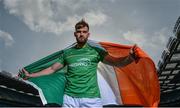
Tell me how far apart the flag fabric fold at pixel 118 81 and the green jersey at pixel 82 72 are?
3.28ft

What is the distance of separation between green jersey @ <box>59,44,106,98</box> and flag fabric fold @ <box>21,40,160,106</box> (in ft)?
3.28

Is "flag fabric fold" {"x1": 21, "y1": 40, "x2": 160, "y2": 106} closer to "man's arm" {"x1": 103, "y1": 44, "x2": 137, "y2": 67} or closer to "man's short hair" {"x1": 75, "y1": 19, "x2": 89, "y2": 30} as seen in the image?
"man's arm" {"x1": 103, "y1": 44, "x2": 137, "y2": 67}

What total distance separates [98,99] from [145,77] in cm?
167

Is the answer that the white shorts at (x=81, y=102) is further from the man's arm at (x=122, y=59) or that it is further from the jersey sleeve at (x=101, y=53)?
the man's arm at (x=122, y=59)

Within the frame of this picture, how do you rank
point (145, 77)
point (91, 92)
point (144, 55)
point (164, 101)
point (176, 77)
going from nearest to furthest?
point (91, 92) → point (144, 55) → point (145, 77) → point (164, 101) → point (176, 77)

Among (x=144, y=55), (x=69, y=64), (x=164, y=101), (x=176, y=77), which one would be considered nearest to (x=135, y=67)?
(x=144, y=55)

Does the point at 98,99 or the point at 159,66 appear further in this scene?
the point at 159,66

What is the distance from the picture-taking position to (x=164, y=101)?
14781 mm

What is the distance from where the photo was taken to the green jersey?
5.71m

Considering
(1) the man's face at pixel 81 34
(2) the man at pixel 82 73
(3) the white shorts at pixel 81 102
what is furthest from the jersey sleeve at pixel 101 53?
(3) the white shorts at pixel 81 102

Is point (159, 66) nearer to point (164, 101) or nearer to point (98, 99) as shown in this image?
point (164, 101)

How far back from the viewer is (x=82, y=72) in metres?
5.78

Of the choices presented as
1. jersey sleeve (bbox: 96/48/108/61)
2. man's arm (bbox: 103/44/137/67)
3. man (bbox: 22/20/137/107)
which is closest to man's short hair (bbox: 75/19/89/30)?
man (bbox: 22/20/137/107)

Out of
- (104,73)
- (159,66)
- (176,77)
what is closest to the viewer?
(104,73)
